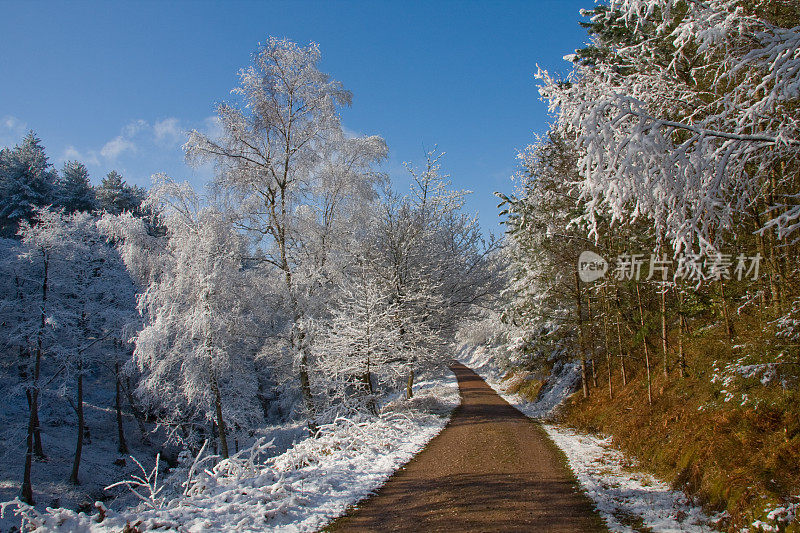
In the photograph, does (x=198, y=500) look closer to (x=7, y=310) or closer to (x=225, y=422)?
(x=225, y=422)

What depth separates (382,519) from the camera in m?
5.36

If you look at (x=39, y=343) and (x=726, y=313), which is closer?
(x=726, y=313)

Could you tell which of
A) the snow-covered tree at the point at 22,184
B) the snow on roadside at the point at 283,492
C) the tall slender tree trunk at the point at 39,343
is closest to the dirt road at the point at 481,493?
the snow on roadside at the point at 283,492

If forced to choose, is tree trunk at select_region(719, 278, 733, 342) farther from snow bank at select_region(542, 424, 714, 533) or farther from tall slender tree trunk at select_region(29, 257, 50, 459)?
tall slender tree trunk at select_region(29, 257, 50, 459)

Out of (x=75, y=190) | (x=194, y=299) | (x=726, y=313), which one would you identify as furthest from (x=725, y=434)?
(x=75, y=190)

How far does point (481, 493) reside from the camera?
20.5ft

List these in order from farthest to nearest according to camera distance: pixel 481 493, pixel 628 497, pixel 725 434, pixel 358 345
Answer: pixel 358 345, pixel 481 493, pixel 628 497, pixel 725 434

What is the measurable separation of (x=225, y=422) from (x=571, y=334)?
1494 centimetres

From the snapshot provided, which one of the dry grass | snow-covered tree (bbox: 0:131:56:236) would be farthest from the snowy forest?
snow-covered tree (bbox: 0:131:56:236)

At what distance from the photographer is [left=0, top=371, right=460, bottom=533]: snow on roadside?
15.6ft

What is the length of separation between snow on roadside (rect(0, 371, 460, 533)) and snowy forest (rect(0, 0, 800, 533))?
2.1 inches

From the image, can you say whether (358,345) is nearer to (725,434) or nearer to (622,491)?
(622,491)

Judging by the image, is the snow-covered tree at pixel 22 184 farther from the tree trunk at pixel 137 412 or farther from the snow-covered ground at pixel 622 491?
the snow-covered ground at pixel 622 491

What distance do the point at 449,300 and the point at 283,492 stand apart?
11723 mm
